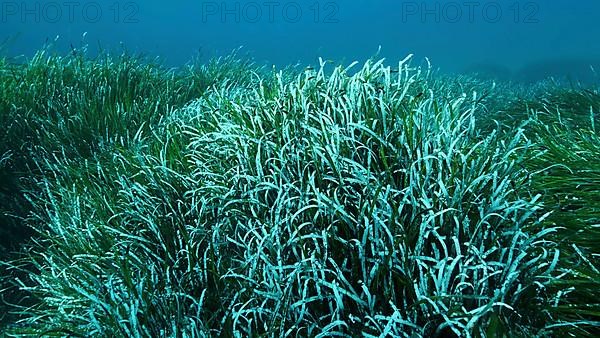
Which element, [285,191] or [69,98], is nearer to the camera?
[285,191]

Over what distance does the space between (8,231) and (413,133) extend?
251cm

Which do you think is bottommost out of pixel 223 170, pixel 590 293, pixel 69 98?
pixel 590 293

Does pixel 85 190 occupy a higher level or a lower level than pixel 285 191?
higher

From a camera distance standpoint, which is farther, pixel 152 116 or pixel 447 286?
pixel 152 116

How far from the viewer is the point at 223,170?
245 centimetres

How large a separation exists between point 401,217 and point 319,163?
1.49 feet

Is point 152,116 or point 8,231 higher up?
point 152,116

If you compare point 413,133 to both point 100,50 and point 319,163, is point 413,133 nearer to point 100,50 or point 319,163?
point 319,163

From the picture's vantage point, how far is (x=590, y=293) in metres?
1.73

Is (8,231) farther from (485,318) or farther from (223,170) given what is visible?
(485,318)

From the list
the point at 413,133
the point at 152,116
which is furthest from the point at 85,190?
the point at 413,133

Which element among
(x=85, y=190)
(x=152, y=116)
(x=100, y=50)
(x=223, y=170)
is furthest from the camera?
(x=100, y=50)

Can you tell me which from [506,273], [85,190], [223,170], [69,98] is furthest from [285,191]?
[69,98]

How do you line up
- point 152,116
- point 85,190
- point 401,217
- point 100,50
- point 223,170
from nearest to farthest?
point 401,217
point 223,170
point 85,190
point 152,116
point 100,50
